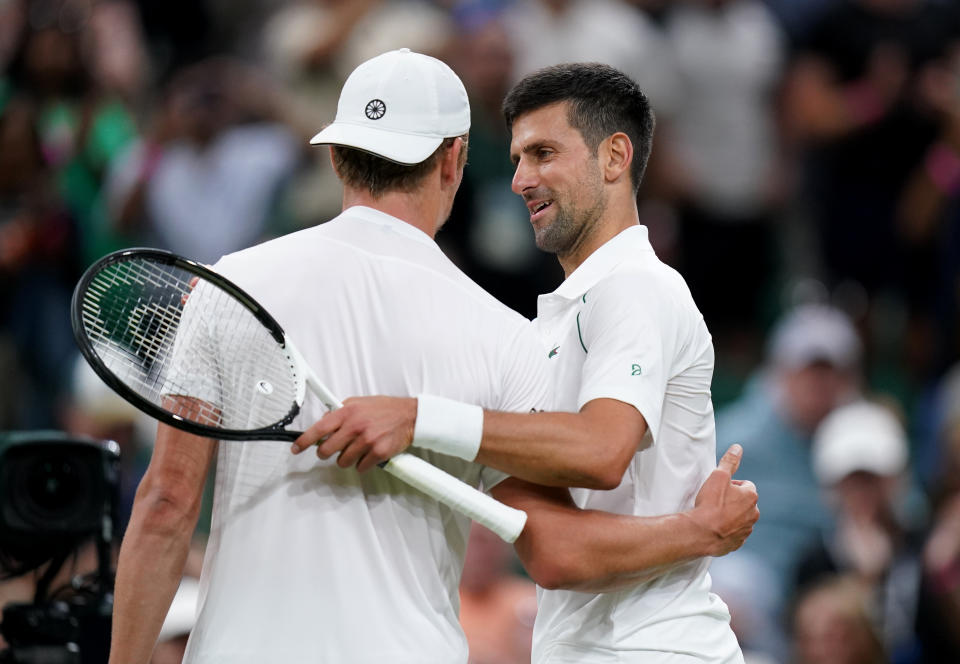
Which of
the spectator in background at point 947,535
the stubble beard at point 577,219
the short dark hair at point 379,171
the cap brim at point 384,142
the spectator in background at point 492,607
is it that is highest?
the cap brim at point 384,142

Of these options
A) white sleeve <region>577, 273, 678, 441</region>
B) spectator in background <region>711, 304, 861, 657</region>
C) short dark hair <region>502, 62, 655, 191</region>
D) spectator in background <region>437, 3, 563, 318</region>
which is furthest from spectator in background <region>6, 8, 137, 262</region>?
white sleeve <region>577, 273, 678, 441</region>

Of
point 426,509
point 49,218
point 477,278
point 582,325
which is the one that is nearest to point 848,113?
point 477,278

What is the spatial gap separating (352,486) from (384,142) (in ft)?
2.47

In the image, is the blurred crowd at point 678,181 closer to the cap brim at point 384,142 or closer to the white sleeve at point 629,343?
the white sleeve at point 629,343

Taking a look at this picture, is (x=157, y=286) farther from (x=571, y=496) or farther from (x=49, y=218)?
(x=49, y=218)

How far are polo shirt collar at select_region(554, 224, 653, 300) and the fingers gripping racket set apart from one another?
0.67 metres

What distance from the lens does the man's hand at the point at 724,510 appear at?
349 centimetres

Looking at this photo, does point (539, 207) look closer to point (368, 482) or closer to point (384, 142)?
point (384, 142)

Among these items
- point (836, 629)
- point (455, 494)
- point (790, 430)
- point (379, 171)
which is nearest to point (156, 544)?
point (455, 494)

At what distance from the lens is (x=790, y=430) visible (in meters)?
7.44

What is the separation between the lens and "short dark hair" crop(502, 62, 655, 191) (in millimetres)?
3816

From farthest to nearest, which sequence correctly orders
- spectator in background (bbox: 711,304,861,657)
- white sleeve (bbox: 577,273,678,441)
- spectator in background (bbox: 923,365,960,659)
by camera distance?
spectator in background (bbox: 711,304,861,657), spectator in background (bbox: 923,365,960,659), white sleeve (bbox: 577,273,678,441)

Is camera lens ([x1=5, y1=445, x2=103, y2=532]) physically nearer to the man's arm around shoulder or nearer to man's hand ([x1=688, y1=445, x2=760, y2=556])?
the man's arm around shoulder

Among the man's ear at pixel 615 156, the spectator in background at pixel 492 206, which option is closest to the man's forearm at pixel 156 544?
the man's ear at pixel 615 156
